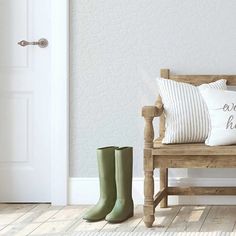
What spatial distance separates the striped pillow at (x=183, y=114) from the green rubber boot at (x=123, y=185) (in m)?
0.24

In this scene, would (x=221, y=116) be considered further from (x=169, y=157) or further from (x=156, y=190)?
(x=156, y=190)

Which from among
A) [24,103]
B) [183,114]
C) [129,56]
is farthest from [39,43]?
[183,114]

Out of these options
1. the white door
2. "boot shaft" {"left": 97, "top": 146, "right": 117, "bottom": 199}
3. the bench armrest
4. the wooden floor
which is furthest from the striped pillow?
the white door

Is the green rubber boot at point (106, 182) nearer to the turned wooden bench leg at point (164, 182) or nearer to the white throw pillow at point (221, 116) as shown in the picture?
the turned wooden bench leg at point (164, 182)

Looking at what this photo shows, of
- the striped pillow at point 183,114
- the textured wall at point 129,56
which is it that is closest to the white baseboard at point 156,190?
the textured wall at point 129,56

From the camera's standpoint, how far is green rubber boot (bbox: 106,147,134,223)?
3.34 metres

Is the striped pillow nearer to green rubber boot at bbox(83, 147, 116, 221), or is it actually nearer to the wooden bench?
the wooden bench

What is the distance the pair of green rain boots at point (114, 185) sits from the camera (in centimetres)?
335

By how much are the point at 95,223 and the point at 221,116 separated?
2.99 feet

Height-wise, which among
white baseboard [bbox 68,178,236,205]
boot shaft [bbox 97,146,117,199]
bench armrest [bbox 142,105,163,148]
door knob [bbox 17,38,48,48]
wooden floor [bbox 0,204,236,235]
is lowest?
wooden floor [bbox 0,204,236,235]

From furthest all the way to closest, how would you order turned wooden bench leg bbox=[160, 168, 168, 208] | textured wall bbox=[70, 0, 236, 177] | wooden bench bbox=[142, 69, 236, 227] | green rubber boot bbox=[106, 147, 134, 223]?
textured wall bbox=[70, 0, 236, 177], turned wooden bench leg bbox=[160, 168, 168, 208], green rubber boot bbox=[106, 147, 134, 223], wooden bench bbox=[142, 69, 236, 227]

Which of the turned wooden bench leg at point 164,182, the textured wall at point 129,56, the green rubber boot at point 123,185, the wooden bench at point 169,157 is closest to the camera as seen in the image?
the wooden bench at point 169,157

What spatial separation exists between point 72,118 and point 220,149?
3.57 feet

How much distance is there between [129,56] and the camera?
3.81 m
